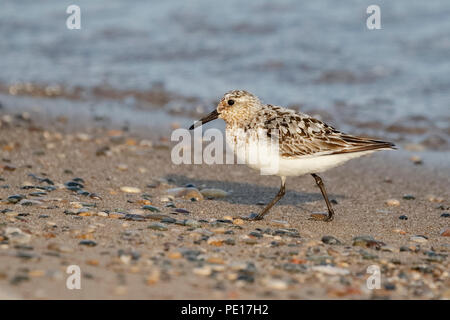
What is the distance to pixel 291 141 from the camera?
709 centimetres

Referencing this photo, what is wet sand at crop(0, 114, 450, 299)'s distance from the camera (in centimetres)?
510

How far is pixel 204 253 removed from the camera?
19.0 feet

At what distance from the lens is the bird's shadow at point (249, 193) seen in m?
8.37

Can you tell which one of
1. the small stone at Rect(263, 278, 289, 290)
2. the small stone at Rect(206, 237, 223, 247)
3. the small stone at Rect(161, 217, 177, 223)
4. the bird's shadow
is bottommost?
the small stone at Rect(263, 278, 289, 290)

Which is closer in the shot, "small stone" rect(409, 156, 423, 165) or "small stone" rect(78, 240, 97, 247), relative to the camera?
"small stone" rect(78, 240, 97, 247)

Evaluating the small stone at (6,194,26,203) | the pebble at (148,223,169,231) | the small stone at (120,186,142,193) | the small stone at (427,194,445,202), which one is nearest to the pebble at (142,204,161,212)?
the pebble at (148,223,169,231)

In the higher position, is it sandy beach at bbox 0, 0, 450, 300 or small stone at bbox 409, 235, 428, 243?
sandy beach at bbox 0, 0, 450, 300

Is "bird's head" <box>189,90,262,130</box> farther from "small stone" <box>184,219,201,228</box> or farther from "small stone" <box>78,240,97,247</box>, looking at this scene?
"small stone" <box>78,240,97,247</box>

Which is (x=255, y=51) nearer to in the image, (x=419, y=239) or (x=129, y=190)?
(x=129, y=190)

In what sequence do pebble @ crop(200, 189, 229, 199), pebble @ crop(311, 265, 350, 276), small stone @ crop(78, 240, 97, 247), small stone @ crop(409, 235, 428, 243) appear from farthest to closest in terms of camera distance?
1. pebble @ crop(200, 189, 229, 199)
2. small stone @ crop(409, 235, 428, 243)
3. small stone @ crop(78, 240, 97, 247)
4. pebble @ crop(311, 265, 350, 276)

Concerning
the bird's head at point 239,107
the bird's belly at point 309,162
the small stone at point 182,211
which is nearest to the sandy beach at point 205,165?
the small stone at point 182,211

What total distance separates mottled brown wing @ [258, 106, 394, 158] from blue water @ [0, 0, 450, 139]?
4.73 m

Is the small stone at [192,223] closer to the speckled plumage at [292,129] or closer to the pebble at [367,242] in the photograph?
the speckled plumage at [292,129]

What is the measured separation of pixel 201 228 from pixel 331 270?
1.64 metres
